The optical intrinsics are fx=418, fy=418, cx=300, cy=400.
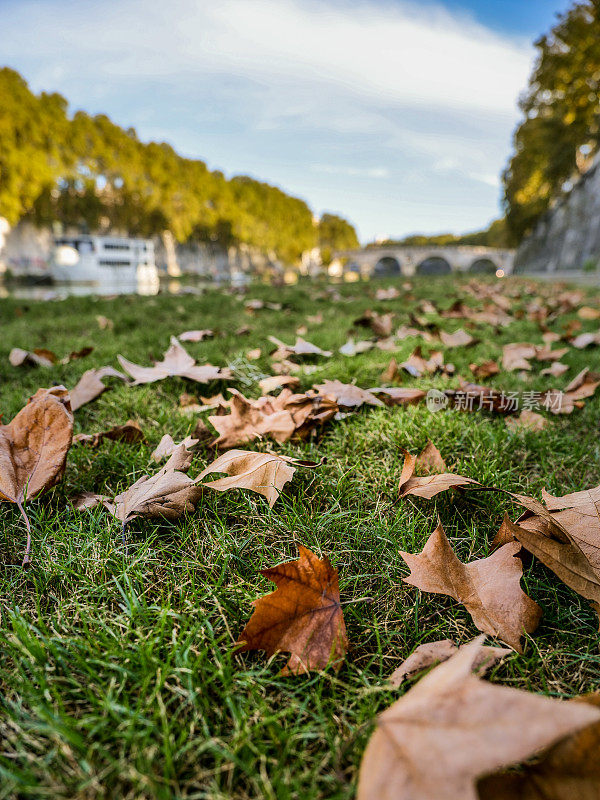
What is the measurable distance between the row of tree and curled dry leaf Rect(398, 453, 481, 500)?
30.0m

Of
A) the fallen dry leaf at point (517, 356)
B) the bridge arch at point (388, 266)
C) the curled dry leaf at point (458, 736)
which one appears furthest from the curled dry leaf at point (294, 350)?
the bridge arch at point (388, 266)

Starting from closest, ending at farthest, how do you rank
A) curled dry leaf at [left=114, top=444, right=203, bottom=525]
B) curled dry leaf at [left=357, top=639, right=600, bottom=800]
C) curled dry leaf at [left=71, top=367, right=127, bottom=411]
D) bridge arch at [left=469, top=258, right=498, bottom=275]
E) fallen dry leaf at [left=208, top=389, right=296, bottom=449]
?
curled dry leaf at [left=357, top=639, right=600, bottom=800]
curled dry leaf at [left=114, top=444, right=203, bottom=525]
fallen dry leaf at [left=208, top=389, right=296, bottom=449]
curled dry leaf at [left=71, top=367, right=127, bottom=411]
bridge arch at [left=469, top=258, right=498, bottom=275]

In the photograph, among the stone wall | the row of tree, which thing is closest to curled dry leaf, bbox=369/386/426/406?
the stone wall

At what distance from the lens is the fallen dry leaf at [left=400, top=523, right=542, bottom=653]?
2.50ft

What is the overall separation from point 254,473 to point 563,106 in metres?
31.6

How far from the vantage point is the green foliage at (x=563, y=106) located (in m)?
22.2

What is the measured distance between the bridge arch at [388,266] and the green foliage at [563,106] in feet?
104

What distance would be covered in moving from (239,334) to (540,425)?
91.5 inches

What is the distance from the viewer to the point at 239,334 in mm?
3322

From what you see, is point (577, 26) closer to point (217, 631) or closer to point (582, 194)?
point (582, 194)

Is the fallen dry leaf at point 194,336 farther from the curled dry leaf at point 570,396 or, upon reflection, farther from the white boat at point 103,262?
the white boat at point 103,262

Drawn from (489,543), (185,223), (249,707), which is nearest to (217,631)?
(249,707)

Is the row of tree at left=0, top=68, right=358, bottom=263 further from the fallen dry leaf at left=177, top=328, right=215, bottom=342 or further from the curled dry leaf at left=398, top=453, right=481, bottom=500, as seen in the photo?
the curled dry leaf at left=398, top=453, right=481, bottom=500

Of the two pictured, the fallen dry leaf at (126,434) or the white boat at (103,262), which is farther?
the white boat at (103,262)
